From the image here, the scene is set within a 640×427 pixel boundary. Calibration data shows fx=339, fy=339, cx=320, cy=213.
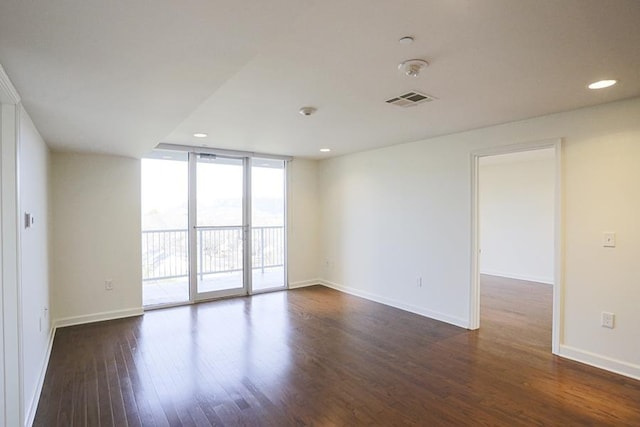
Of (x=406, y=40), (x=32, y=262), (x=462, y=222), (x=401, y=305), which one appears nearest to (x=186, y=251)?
(x=32, y=262)

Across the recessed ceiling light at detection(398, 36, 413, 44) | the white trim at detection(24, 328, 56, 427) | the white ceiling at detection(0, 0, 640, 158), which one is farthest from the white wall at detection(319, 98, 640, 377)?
the white trim at detection(24, 328, 56, 427)

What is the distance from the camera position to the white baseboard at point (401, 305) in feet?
13.1

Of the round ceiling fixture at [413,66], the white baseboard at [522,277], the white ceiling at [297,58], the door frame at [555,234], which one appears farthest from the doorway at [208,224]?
the white baseboard at [522,277]

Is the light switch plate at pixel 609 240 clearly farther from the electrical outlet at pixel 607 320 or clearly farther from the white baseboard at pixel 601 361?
the white baseboard at pixel 601 361

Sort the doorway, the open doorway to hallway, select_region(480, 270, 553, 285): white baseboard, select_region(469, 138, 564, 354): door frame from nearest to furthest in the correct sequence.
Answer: select_region(469, 138, 564, 354): door frame < the doorway < the open doorway to hallway < select_region(480, 270, 553, 285): white baseboard

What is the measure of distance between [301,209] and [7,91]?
4478mm

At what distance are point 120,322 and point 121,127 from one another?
8.36 feet

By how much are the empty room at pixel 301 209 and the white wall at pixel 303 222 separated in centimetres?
6

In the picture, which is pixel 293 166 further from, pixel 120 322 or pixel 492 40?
pixel 492 40

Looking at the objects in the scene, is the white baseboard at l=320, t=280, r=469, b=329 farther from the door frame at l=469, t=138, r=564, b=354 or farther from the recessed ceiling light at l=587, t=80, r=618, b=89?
the recessed ceiling light at l=587, t=80, r=618, b=89

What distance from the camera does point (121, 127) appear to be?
110 inches

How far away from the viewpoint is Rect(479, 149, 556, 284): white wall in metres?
6.34

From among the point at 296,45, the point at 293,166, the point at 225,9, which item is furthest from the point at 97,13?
the point at 293,166

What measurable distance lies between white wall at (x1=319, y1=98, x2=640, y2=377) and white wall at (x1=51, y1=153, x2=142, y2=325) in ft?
10.0
